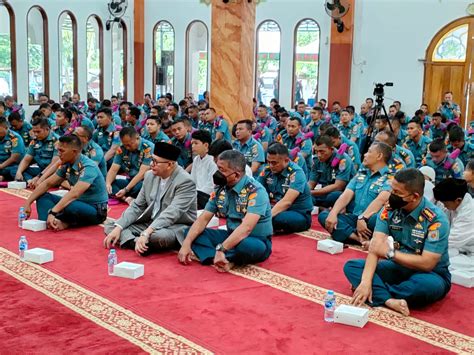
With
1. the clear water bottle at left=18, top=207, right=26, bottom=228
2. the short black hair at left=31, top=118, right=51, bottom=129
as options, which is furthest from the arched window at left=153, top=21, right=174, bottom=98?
the clear water bottle at left=18, top=207, right=26, bottom=228

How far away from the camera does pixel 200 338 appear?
303cm

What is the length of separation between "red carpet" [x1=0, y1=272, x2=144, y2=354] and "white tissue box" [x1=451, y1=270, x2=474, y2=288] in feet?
7.16

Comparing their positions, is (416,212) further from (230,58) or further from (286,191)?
(230,58)

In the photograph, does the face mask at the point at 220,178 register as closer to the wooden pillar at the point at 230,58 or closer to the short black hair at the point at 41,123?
the short black hair at the point at 41,123

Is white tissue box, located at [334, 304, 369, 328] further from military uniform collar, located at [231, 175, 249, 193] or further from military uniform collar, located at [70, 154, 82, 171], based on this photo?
military uniform collar, located at [70, 154, 82, 171]

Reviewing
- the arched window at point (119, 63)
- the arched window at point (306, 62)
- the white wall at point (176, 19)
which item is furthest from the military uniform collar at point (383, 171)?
the arched window at point (119, 63)

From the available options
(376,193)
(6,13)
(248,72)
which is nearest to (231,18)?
(248,72)

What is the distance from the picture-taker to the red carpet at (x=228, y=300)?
302cm

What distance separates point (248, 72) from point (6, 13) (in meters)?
7.55

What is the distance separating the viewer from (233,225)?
14.0ft

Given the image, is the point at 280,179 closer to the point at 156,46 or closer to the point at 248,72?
the point at 248,72

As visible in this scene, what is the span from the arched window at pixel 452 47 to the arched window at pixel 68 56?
8322 mm

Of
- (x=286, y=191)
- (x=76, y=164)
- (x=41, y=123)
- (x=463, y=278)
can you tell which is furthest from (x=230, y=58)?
(x=463, y=278)

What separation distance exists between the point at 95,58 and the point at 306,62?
5.24 m
